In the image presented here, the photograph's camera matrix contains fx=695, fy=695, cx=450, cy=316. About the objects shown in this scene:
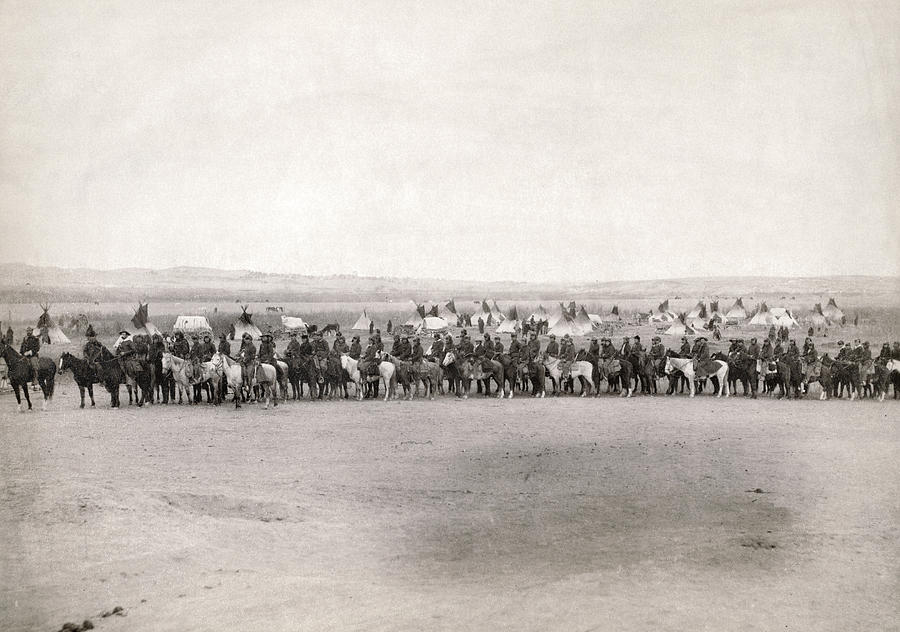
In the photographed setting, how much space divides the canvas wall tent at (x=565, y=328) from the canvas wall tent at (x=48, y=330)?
1611 cm

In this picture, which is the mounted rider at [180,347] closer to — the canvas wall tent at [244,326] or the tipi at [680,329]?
the canvas wall tent at [244,326]

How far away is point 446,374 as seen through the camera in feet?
49.4

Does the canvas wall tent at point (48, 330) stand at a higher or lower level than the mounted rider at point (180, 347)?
higher

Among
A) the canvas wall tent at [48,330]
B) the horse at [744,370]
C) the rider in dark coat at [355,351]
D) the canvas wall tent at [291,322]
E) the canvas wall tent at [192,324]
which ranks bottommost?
the horse at [744,370]

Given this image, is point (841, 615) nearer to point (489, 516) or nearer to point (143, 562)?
point (489, 516)

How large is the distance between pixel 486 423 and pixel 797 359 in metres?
6.83

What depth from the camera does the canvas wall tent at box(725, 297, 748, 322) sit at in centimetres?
2406

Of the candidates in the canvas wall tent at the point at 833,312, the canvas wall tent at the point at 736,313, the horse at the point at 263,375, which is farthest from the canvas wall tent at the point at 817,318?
the horse at the point at 263,375

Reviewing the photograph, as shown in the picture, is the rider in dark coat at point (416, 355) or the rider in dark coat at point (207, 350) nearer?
the rider in dark coat at point (207, 350)

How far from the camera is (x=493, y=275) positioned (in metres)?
11.7

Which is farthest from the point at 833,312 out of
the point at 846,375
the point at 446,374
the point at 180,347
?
the point at 180,347

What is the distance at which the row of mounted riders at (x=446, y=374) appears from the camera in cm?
1266

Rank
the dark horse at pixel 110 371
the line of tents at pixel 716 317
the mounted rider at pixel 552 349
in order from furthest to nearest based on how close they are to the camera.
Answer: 1. the line of tents at pixel 716 317
2. the mounted rider at pixel 552 349
3. the dark horse at pixel 110 371

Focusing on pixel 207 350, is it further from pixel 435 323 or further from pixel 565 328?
pixel 565 328
